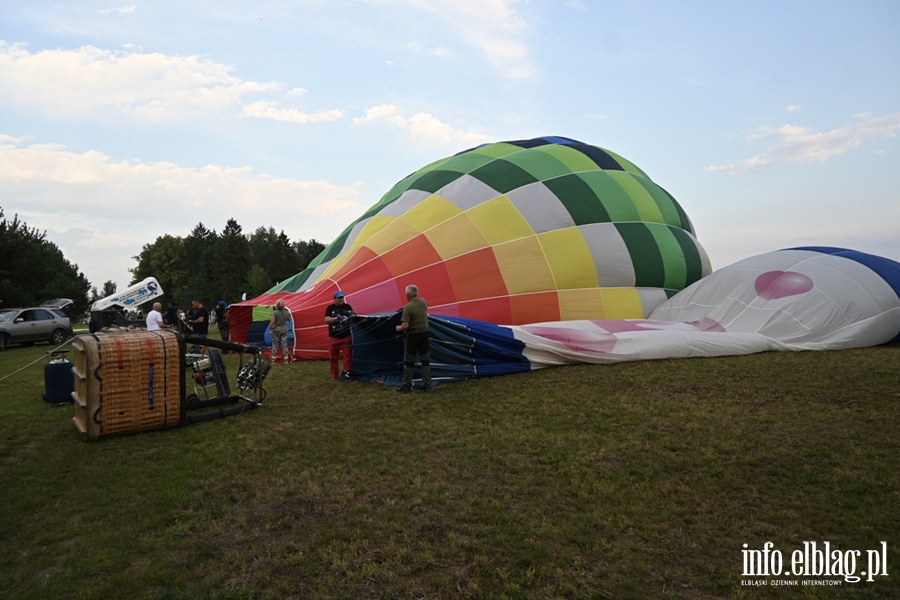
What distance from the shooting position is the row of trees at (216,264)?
2012 inches

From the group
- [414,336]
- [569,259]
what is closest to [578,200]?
[569,259]

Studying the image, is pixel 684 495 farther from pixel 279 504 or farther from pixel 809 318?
pixel 809 318

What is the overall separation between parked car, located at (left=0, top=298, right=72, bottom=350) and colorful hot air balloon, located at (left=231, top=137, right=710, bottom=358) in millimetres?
9700

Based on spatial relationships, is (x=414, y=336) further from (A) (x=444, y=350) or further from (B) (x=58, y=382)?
(B) (x=58, y=382)

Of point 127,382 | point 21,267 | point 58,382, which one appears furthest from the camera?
point 21,267

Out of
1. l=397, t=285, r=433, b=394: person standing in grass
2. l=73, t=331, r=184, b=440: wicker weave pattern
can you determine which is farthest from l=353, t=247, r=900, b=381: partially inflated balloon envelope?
l=73, t=331, r=184, b=440: wicker weave pattern

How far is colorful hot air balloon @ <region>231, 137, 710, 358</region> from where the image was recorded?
8977 millimetres

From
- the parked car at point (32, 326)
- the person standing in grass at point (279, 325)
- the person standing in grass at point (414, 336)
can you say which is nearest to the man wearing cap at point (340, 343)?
the person standing in grass at point (414, 336)

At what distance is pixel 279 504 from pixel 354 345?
14.2 ft

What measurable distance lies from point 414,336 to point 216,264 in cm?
5027

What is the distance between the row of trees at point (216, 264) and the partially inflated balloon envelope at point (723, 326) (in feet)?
144

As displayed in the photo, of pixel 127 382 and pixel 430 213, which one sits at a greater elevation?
pixel 430 213

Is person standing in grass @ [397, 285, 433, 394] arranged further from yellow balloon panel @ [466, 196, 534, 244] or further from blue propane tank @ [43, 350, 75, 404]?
blue propane tank @ [43, 350, 75, 404]

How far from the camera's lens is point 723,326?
8.93 metres
